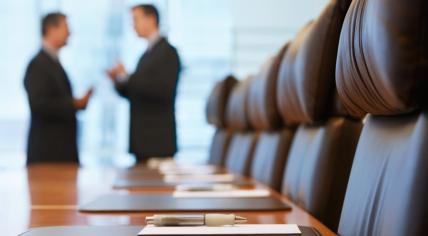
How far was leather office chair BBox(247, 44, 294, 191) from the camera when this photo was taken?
1.76m

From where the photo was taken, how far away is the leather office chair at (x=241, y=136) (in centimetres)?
241

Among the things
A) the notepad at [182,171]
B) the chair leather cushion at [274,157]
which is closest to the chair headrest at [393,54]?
the chair leather cushion at [274,157]

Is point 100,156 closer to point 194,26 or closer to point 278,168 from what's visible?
point 194,26

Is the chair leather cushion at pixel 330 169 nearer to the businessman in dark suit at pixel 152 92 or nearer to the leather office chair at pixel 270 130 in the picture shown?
the leather office chair at pixel 270 130

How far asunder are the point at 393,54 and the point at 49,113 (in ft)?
9.39

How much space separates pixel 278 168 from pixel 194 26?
3840mm

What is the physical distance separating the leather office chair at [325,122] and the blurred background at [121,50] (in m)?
4.09

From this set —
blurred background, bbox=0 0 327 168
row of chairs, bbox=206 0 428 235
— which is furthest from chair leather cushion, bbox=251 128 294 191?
blurred background, bbox=0 0 327 168

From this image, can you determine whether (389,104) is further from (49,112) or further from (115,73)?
(115,73)

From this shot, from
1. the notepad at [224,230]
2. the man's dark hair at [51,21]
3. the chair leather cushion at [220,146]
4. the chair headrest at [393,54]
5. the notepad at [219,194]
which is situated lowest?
the chair leather cushion at [220,146]

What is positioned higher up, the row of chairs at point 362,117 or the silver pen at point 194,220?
the row of chairs at point 362,117

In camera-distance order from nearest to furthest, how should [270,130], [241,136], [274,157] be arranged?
[274,157] < [270,130] < [241,136]

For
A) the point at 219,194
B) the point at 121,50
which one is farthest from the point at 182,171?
the point at 121,50

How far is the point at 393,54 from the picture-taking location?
63 cm
